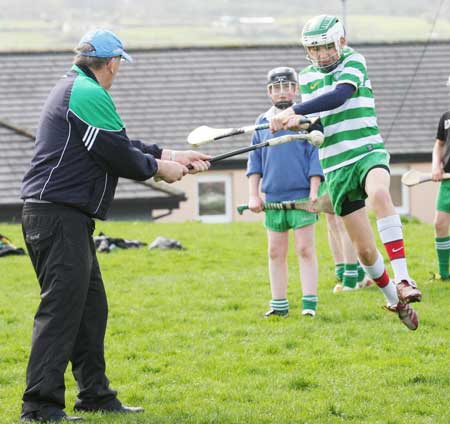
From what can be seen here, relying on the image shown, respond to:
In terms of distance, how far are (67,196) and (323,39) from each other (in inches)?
102

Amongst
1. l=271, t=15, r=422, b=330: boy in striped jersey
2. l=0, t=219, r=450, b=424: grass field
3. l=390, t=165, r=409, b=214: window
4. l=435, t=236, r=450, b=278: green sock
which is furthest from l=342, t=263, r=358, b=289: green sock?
l=390, t=165, r=409, b=214: window

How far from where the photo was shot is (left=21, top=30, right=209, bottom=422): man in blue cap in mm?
7469

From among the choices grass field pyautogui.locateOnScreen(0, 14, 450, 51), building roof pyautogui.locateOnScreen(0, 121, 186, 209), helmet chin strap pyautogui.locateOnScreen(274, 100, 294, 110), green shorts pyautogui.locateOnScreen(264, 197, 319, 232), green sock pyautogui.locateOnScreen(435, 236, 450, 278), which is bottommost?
green sock pyautogui.locateOnScreen(435, 236, 450, 278)

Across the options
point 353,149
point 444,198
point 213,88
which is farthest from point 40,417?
point 213,88

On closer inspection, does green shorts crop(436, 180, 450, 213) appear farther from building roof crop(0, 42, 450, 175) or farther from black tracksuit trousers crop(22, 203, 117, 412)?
building roof crop(0, 42, 450, 175)

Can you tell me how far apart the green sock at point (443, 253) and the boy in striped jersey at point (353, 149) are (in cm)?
476

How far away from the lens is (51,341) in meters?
7.49

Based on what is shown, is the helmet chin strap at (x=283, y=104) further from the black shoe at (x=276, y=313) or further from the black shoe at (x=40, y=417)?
the black shoe at (x=40, y=417)

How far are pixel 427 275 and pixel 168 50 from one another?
24.4 metres

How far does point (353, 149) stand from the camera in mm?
8984

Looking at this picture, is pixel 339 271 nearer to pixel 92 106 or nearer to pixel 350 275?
pixel 350 275

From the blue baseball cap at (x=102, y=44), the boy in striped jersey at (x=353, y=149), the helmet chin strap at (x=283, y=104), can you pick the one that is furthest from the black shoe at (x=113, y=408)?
the helmet chin strap at (x=283, y=104)

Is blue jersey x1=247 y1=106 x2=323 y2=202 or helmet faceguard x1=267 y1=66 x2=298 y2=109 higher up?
helmet faceguard x1=267 y1=66 x2=298 y2=109

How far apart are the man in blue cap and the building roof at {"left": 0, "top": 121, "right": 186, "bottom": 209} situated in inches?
775
